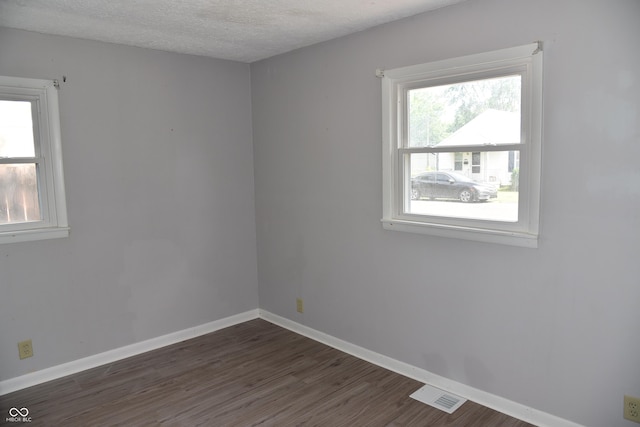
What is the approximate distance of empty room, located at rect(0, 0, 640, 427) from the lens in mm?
2385

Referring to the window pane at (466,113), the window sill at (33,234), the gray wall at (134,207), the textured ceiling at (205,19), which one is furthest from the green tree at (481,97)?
the window sill at (33,234)

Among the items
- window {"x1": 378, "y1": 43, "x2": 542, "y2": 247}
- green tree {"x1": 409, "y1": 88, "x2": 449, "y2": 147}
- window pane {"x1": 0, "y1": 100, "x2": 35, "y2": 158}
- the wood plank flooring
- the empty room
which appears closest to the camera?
the empty room

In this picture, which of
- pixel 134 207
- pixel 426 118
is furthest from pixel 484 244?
pixel 134 207

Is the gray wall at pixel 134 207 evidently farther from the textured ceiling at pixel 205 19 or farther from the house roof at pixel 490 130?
the house roof at pixel 490 130

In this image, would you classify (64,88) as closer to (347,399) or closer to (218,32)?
(218,32)

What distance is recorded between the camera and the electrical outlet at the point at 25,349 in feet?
10.5

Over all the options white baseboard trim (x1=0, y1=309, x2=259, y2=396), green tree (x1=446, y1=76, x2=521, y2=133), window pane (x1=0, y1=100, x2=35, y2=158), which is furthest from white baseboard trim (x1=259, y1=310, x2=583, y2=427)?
window pane (x1=0, y1=100, x2=35, y2=158)

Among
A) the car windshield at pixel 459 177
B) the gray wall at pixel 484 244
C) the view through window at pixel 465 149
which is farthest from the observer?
the car windshield at pixel 459 177

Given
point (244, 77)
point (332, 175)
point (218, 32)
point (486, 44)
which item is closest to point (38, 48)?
point (218, 32)

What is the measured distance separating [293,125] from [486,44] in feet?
5.98

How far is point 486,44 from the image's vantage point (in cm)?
266

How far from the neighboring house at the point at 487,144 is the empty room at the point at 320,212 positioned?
2cm

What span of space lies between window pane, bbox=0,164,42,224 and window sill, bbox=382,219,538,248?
256cm

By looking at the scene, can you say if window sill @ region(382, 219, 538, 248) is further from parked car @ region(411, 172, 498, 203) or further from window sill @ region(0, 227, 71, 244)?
window sill @ region(0, 227, 71, 244)
